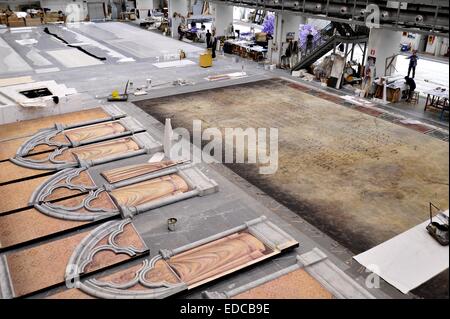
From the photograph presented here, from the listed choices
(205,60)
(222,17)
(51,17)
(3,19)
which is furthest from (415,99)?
(3,19)

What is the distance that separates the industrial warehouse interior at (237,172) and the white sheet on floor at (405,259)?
0.05 meters

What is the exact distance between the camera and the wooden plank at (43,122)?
572 inches

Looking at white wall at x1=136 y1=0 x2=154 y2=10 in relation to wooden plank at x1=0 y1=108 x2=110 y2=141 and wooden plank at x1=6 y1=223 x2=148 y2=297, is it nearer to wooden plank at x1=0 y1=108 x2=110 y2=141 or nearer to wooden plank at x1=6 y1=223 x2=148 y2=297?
wooden plank at x1=0 y1=108 x2=110 y2=141

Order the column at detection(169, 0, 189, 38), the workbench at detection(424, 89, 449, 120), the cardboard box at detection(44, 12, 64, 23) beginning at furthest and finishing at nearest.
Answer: the cardboard box at detection(44, 12, 64, 23)
the column at detection(169, 0, 189, 38)
the workbench at detection(424, 89, 449, 120)

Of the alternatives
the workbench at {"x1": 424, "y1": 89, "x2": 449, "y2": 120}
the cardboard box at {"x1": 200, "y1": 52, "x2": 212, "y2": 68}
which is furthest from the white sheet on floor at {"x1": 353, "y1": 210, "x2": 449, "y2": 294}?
the cardboard box at {"x1": 200, "y1": 52, "x2": 212, "y2": 68}

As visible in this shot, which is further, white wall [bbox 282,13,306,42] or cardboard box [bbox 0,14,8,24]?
cardboard box [bbox 0,14,8,24]

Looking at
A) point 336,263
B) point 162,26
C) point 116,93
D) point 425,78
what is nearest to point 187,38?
point 162,26

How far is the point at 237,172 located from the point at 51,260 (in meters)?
6.00

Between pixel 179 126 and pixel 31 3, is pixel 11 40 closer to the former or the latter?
pixel 31 3

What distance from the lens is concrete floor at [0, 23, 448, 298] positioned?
975 centimetres

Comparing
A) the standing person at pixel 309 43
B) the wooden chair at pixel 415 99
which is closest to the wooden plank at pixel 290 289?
the wooden chair at pixel 415 99

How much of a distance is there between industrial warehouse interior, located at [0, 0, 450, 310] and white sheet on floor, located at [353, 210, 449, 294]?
0.05 m

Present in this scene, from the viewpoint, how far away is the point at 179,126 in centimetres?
1586

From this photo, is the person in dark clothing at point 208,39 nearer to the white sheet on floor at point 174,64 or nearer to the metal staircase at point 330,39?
the white sheet on floor at point 174,64
